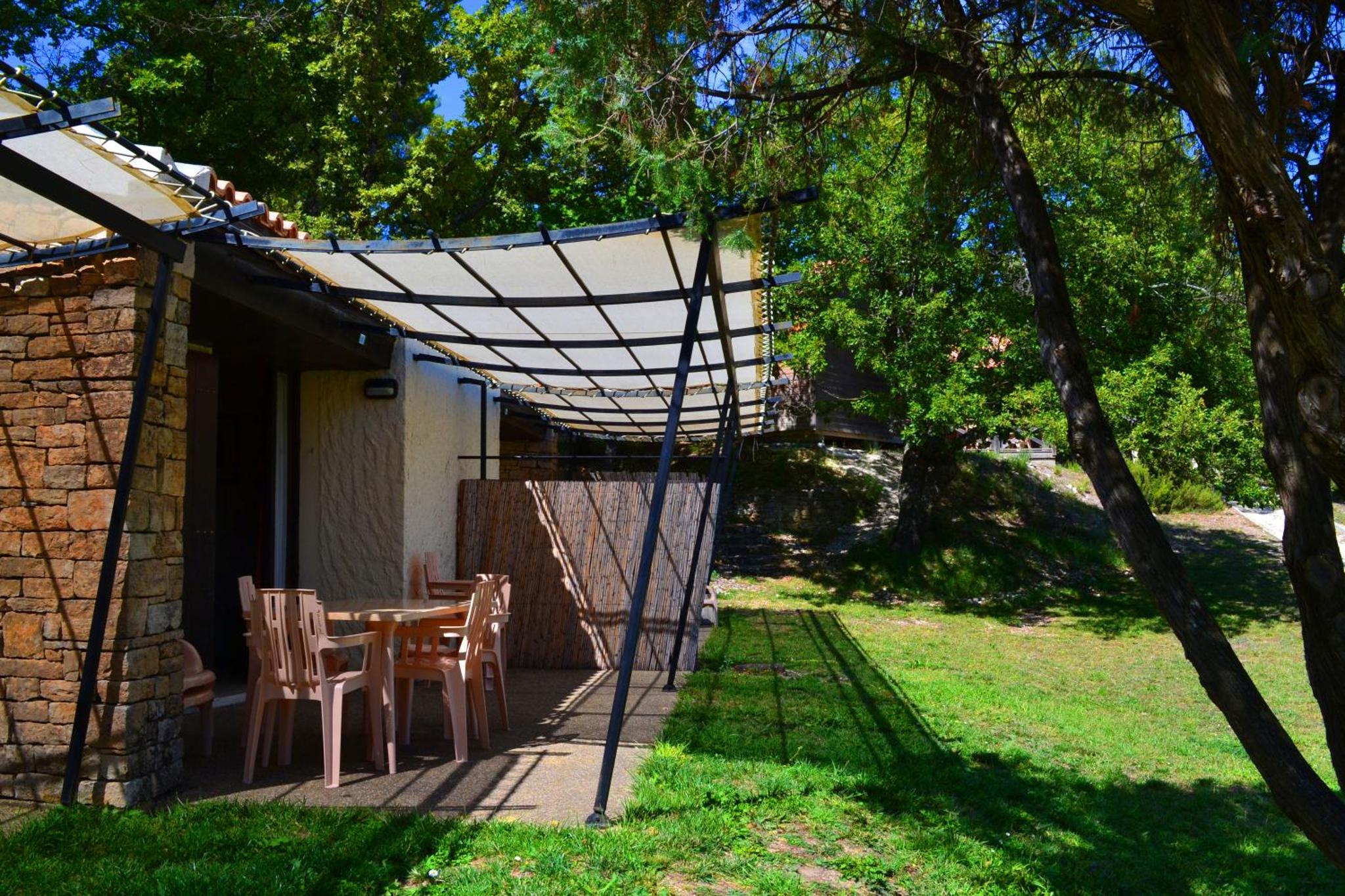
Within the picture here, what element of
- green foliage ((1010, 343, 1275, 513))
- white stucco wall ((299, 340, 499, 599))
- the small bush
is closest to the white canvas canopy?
white stucco wall ((299, 340, 499, 599))

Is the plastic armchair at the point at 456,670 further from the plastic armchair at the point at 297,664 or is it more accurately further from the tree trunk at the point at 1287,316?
the tree trunk at the point at 1287,316

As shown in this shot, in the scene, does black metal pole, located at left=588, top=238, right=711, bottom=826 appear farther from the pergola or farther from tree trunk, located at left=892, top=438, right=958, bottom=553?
tree trunk, located at left=892, top=438, right=958, bottom=553

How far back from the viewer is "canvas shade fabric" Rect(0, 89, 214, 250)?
378 cm

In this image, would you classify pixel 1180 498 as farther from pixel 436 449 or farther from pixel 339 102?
pixel 339 102

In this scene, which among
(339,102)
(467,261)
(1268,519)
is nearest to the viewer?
(467,261)

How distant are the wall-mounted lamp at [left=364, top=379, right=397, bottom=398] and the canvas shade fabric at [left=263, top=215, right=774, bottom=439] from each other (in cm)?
52

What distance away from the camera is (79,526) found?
14.3 feet

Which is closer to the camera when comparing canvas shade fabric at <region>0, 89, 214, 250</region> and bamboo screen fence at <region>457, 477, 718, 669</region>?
canvas shade fabric at <region>0, 89, 214, 250</region>

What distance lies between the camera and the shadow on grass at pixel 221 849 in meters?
3.34

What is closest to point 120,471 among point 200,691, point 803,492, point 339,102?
point 200,691

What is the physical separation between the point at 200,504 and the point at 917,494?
12.8m

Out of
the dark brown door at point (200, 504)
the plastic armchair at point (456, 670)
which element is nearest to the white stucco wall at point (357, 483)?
the dark brown door at point (200, 504)

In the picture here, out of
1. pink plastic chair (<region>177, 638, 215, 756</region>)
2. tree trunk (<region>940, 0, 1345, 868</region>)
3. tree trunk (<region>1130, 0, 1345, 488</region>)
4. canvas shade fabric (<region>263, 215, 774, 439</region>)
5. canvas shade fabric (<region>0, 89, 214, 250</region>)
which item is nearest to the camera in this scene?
tree trunk (<region>1130, 0, 1345, 488</region>)

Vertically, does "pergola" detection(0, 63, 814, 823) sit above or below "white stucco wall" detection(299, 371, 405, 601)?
above
